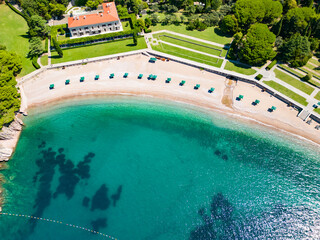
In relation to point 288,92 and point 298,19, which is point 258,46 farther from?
point 298,19

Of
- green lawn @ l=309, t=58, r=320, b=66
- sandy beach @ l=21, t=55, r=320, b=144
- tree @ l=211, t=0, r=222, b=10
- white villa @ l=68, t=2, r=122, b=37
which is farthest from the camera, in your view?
tree @ l=211, t=0, r=222, b=10

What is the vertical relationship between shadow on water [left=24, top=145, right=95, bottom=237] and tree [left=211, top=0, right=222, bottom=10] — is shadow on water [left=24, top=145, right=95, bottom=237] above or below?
below

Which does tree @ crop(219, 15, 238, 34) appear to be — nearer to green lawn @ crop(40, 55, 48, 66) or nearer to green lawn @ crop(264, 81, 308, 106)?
green lawn @ crop(264, 81, 308, 106)

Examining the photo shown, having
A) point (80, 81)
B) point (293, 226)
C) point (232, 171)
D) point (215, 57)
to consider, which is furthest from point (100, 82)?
point (293, 226)

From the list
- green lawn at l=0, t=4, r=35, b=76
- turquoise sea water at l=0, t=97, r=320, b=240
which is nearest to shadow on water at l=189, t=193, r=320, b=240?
turquoise sea water at l=0, t=97, r=320, b=240

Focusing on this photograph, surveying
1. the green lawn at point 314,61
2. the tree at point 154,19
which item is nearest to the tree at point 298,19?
the green lawn at point 314,61

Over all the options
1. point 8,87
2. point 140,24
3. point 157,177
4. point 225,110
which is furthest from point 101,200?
point 140,24
